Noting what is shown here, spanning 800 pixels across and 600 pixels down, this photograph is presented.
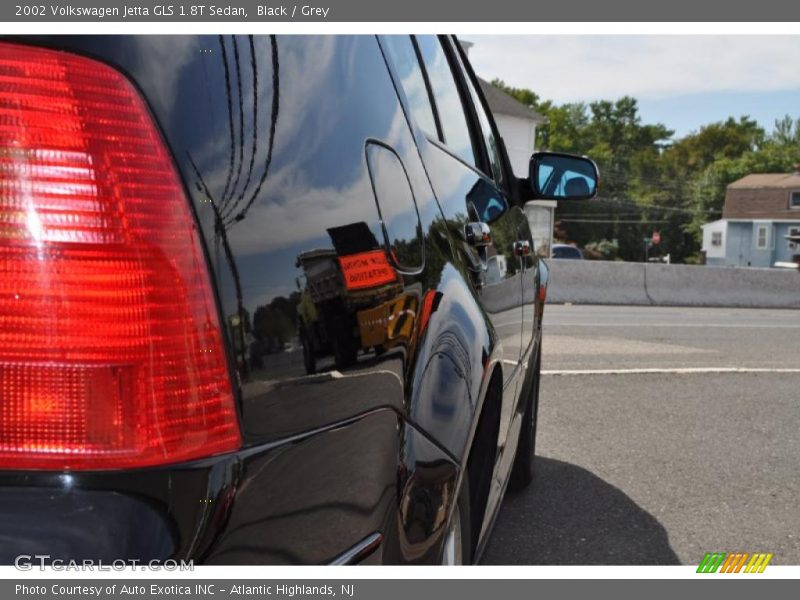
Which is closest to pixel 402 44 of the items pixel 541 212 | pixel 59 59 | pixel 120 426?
pixel 59 59

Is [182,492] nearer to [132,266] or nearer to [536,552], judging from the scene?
[132,266]

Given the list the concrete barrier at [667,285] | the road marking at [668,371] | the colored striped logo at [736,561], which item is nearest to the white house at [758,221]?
the concrete barrier at [667,285]

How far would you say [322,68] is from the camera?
4.98 feet

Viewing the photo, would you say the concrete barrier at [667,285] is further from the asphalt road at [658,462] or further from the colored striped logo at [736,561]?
the colored striped logo at [736,561]

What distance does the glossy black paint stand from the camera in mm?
1202

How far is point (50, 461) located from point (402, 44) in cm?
143

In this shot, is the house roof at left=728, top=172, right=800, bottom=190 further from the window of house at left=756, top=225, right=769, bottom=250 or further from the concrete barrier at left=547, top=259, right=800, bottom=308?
the concrete barrier at left=547, top=259, right=800, bottom=308

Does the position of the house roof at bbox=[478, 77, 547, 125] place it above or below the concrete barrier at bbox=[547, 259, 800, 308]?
above

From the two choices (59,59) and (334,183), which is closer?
(59,59)

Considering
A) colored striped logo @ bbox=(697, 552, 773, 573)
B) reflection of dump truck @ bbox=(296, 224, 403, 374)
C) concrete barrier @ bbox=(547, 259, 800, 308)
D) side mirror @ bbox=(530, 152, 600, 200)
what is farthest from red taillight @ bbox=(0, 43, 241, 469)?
concrete barrier @ bbox=(547, 259, 800, 308)

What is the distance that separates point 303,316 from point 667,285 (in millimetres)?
19543

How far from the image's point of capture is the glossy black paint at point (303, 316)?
3.94ft

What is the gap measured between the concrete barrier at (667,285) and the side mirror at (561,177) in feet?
49.2

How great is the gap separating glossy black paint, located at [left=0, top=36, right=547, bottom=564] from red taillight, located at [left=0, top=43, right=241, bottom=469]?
0.11ft
